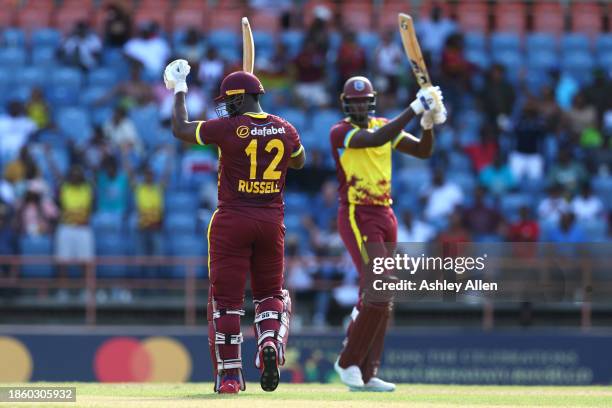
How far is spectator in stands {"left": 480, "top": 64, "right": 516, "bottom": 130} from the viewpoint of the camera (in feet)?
71.5

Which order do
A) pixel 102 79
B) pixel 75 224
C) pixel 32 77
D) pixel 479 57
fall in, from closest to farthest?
pixel 75 224 < pixel 32 77 < pixel 102 79 < pixel 479 57

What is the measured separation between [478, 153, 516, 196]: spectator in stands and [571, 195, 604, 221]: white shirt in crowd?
1.02m

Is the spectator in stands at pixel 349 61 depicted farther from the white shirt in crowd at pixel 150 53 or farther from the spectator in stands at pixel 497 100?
the white shirt in crowd at pixel 150 53

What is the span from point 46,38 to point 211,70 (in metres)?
3.14

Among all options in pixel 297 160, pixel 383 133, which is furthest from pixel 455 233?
pixel 297 160

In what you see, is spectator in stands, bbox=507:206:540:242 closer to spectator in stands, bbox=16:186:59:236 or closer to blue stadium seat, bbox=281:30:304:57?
blue stadium seat, bbox=281:30:304:57

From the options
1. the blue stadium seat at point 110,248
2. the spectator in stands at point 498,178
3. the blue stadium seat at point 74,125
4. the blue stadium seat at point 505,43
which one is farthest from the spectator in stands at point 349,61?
the blue stadium seat at point 110,248

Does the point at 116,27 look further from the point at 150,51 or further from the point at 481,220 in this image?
the point at 481,220

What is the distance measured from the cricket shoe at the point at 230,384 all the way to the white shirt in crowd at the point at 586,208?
10.3m

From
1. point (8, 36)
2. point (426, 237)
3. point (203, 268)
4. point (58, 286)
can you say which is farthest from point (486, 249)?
point (8, 36)

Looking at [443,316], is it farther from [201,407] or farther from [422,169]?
[201,407]

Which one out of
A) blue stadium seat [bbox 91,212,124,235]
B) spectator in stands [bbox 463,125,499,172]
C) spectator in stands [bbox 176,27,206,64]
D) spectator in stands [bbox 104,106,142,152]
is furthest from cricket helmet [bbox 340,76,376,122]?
spectator in stands [bbox 176,27,206,64]

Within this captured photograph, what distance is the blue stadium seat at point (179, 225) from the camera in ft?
65.2

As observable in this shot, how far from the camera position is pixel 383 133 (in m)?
11.6
